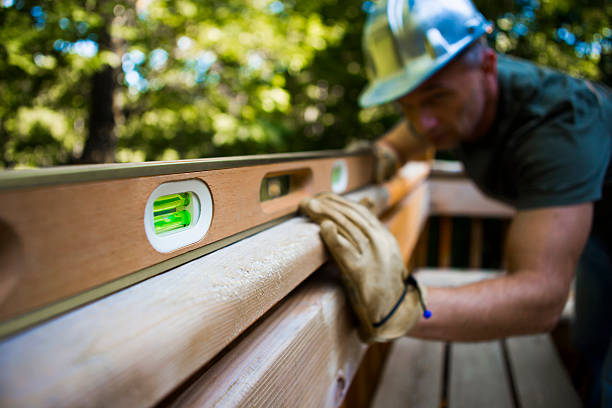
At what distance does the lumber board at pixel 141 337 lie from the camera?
0.35 metres

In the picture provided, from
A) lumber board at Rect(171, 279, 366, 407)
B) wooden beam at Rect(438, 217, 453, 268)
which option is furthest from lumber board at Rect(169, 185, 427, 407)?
wooden beam at Rect(438, 217, 453, 268)

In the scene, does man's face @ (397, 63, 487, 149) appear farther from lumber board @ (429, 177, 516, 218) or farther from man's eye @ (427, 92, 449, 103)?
lumber board @ (429, 177, 516, 218)

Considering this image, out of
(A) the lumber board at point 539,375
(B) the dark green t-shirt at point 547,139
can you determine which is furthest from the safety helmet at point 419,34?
(A) the lumber board at point 539,375

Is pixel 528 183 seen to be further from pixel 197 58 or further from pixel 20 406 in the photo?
pixel 197 58

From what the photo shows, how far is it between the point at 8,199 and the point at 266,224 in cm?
56

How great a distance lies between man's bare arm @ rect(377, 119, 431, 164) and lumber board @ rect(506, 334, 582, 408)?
123cm

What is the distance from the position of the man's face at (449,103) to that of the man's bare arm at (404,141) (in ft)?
1.21

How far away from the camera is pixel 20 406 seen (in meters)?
0.32

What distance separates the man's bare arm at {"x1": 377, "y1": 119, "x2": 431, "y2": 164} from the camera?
2.15 metres

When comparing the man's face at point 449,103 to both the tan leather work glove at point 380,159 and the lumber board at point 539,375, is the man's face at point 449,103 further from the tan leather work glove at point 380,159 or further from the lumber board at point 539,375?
the lumber board at point 539,375

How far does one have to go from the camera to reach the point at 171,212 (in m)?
0.64

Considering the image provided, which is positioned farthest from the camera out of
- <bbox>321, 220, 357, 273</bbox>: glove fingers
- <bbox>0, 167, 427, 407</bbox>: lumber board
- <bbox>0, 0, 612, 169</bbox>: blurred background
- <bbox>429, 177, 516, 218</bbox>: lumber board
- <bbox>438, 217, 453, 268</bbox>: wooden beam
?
<bbox>438, 217, 453, 268</bbox>: wooden beam

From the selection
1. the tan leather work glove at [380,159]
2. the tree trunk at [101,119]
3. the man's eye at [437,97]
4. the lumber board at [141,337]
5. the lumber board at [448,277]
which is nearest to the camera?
the lumber board at [141,337]

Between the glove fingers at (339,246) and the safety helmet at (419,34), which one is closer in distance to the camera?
the glove fingers at (339,246)
